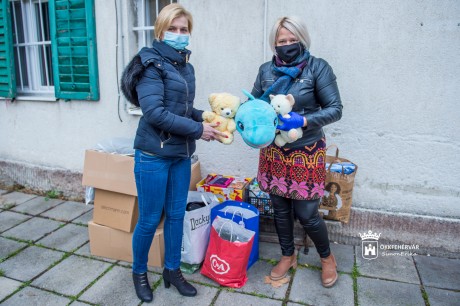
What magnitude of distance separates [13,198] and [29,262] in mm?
1753

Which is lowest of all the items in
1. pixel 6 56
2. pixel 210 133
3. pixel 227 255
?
pixel 227 255

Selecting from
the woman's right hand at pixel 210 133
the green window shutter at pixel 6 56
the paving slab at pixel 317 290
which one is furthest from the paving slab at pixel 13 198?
the paving slab at pixel 317 290

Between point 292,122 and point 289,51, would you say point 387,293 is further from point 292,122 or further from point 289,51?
point 289,51

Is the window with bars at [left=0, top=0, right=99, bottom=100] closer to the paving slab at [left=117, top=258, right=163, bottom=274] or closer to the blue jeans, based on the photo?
the paving slab at [left=117, top=258, right=163, bottom=274]

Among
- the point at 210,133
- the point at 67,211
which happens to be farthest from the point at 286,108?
the point at 67,211

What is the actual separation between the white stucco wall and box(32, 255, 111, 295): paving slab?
1492mm

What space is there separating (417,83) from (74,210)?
3770 millimetres

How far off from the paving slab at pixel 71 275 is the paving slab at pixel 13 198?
1691 mm

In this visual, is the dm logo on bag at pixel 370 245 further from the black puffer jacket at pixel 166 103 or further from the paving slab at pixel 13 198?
the paving slab at pixel 13 198

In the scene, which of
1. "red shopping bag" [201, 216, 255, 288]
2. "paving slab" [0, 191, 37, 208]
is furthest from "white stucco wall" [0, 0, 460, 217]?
"paving slab" [0, 191, 37, 208]

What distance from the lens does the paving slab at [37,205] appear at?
13.8ft

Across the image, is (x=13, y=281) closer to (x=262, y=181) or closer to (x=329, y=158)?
(x=262, y=181)

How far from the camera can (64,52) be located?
4.08 m

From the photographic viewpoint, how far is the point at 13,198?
4.56 m
